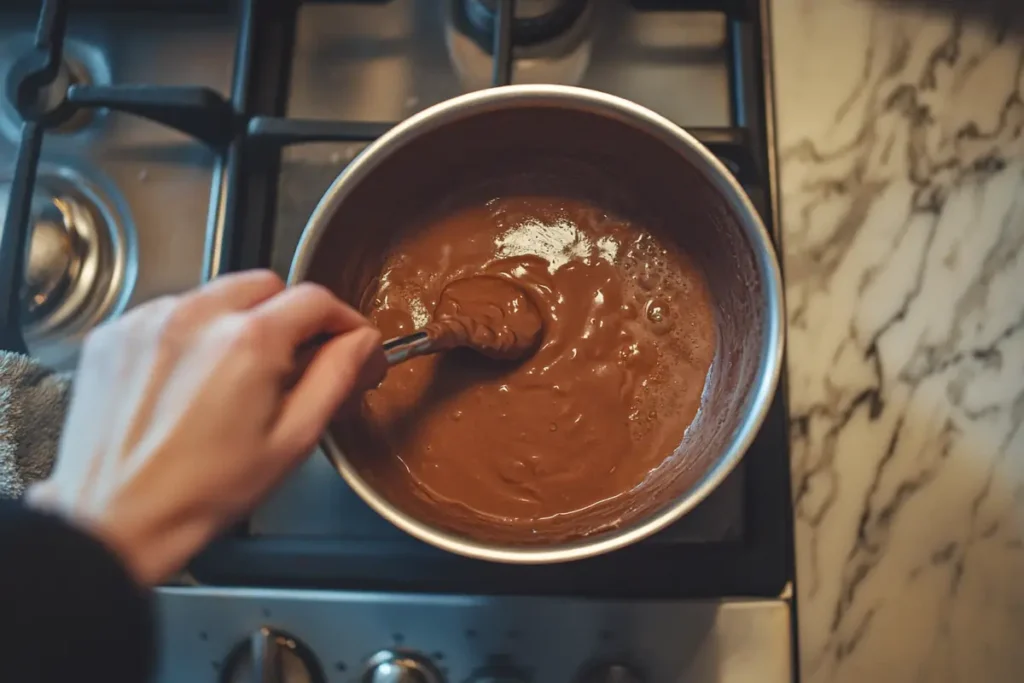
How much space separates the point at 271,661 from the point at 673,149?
1.58ft

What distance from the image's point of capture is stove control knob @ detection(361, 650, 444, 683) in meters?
0.56

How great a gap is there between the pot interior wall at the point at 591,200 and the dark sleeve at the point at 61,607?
253mm

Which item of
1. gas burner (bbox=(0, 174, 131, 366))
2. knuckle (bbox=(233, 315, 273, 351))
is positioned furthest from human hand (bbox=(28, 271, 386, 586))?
gas burner (bbox=(0, 174, 131, 366))

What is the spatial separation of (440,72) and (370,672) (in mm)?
512

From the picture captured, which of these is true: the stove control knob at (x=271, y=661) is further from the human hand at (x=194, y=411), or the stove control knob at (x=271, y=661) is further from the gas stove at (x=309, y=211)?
the human hand at (x=194, y=411)

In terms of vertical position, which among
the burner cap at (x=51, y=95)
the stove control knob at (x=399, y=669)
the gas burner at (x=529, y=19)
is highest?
the gas burner at (x=529, y=19)

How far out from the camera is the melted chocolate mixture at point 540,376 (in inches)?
23.9

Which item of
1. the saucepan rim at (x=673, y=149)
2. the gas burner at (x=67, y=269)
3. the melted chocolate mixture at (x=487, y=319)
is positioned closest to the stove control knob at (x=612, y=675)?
the saucepan rim at (x=673, y=149)

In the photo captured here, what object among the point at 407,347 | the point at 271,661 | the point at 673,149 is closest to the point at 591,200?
the point at 673,149

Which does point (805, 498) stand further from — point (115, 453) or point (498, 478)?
point (115, 453)

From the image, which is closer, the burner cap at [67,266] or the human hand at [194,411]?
the human hand at [194,411]

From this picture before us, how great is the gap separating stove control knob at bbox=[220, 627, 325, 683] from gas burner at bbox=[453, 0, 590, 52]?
0.53 meters

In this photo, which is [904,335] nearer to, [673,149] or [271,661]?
[673,149]

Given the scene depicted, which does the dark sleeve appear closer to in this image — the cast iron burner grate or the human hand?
the human hand
